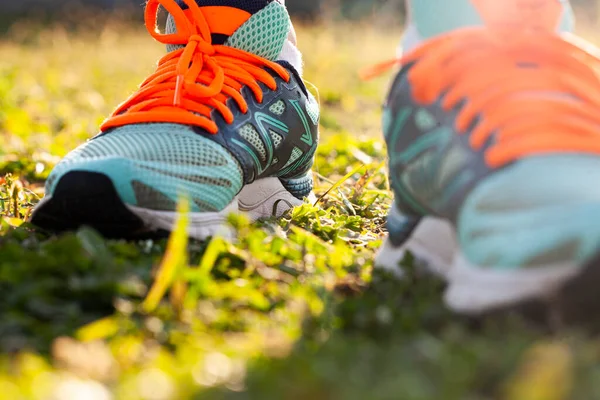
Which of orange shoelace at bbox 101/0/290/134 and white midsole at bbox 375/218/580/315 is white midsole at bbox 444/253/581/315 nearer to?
white midsole at bbox 375/218/580/315

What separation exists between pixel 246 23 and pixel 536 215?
3.91 ft

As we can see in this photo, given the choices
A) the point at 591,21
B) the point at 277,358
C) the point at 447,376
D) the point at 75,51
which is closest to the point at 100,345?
the point at 277,358

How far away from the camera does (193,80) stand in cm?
213

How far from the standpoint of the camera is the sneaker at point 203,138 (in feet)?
6.22

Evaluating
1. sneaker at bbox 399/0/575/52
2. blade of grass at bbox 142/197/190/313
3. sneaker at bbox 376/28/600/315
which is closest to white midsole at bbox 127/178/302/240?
blade of grass at bbox 142/197/190/313

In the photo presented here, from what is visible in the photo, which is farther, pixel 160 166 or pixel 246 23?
pixel 246 23

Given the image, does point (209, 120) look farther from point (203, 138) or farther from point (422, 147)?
point (422, 147)

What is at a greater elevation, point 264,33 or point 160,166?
point 264,33

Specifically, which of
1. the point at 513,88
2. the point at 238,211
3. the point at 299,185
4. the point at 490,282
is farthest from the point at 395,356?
the point at 299,185

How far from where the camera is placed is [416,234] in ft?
5.45

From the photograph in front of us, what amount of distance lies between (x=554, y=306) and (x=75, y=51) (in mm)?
7273

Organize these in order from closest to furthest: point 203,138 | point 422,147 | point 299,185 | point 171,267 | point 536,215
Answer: point 536,215, point 171,267, point 422,147, point 203,138, point 299,185

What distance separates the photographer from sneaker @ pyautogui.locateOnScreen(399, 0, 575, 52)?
1.61 m

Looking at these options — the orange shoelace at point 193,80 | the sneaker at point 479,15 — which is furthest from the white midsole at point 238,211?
the sneaker at point 479,15
